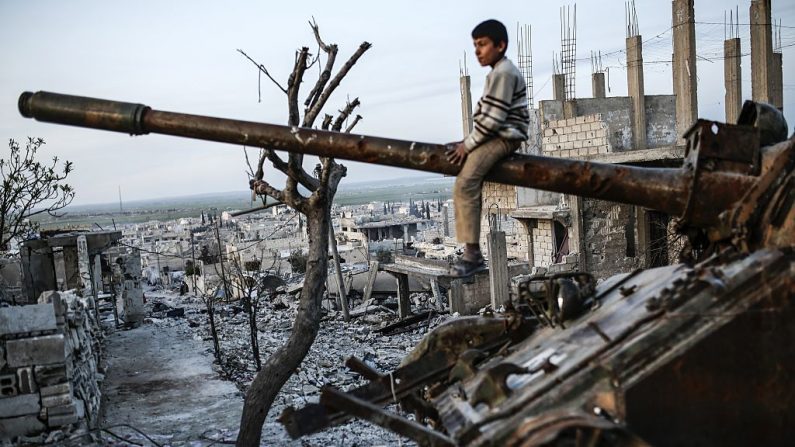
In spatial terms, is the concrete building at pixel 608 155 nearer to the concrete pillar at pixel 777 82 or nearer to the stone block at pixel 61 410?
the concrete pillar at pixel 777 82

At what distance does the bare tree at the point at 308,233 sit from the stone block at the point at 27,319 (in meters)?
2.80

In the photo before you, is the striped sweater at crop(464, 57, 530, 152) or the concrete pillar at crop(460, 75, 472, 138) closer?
the striped sweater at crop(464, 57, 530, 152)

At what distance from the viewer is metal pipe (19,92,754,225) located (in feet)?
13.7

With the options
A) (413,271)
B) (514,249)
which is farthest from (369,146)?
(514,249)

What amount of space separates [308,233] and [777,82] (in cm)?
2950

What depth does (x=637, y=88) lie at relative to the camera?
28.8m

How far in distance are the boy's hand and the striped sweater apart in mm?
38

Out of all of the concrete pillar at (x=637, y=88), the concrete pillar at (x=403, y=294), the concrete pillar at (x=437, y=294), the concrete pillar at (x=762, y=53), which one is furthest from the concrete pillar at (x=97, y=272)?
the concrete pillar at (x=762, y=53)

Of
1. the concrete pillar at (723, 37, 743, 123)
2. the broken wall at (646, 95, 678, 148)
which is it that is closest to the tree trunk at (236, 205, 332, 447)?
the broken wall at (646, 95, 678, 148)

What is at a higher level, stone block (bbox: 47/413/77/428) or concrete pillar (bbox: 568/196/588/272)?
concrete pillar (bbox: 568/196/588/272)

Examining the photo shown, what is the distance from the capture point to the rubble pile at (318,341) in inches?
377

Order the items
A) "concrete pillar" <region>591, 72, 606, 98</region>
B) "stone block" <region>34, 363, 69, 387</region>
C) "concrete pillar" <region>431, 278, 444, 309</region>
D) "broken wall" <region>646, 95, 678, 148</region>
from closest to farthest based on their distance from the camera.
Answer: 1. "stone block" <region>34, 363, 69, 387</region>
2. "concrete pillar" <region>431, 278, 444, 309</region>
3. "broken wall" <region>646, 95, 678, 148</region>
4. "concrete pillar" <region>591, 72, 606, 98</region>

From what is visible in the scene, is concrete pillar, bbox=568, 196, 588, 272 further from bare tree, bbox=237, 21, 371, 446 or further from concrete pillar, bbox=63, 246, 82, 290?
concrete pillar, bbox=63, 246, 82, 290

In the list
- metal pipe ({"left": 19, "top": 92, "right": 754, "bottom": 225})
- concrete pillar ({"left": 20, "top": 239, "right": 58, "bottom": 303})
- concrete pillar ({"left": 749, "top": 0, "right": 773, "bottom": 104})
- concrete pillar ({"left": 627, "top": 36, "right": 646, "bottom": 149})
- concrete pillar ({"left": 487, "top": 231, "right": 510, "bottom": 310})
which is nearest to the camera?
metal pipe ({"left": 19, "top": 92, "right": 754, "bottom": 225})
